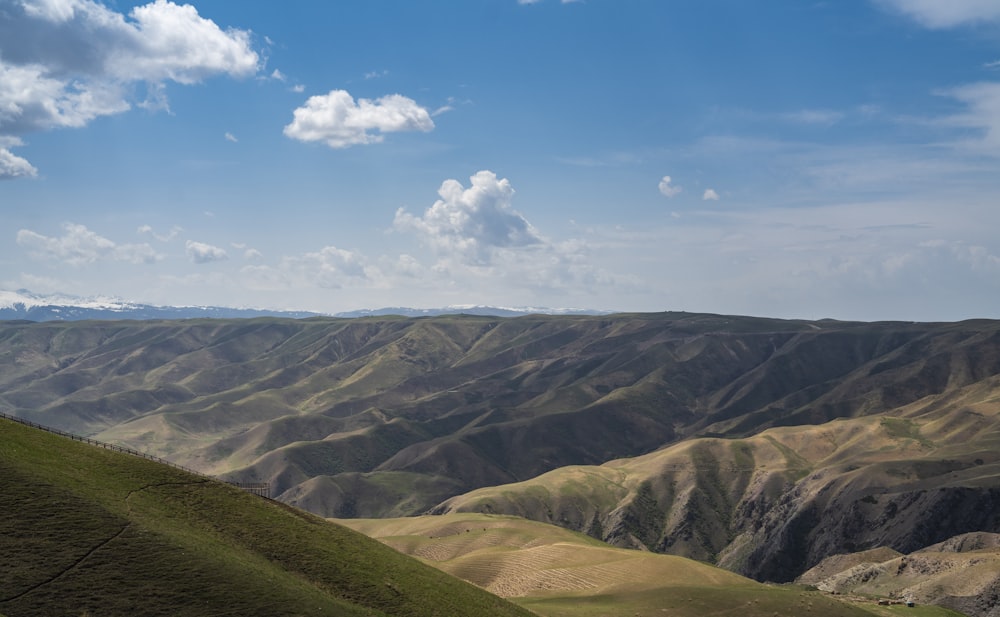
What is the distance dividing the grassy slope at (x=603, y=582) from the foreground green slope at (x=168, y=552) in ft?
71.1

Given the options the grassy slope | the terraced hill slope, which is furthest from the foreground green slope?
the terraced hill slope

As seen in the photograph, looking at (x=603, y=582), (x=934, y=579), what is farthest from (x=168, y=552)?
(x=934, y=579)

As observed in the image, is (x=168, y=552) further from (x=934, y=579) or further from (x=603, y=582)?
(x=934, y=579)

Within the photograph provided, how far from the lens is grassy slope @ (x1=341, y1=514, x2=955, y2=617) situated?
93688mm

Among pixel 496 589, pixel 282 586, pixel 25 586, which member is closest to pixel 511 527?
pixel 496 589

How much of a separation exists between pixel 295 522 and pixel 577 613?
1351 inches

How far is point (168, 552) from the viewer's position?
2411 inches

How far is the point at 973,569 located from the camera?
135625mm

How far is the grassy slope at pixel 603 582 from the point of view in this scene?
3688 inches

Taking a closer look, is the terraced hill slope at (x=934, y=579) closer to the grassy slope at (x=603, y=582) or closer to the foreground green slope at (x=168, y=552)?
the grassy slope at (x=603, y=582)

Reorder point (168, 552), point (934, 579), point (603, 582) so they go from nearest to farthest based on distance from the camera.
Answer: point (168, 552) < point (603, 582) < point (934, 579)

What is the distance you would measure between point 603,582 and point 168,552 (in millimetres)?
65556

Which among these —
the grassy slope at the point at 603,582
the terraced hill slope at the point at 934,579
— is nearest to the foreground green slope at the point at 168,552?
the grassy slope at the point at 603,582

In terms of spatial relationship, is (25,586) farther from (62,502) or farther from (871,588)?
(871,588)
